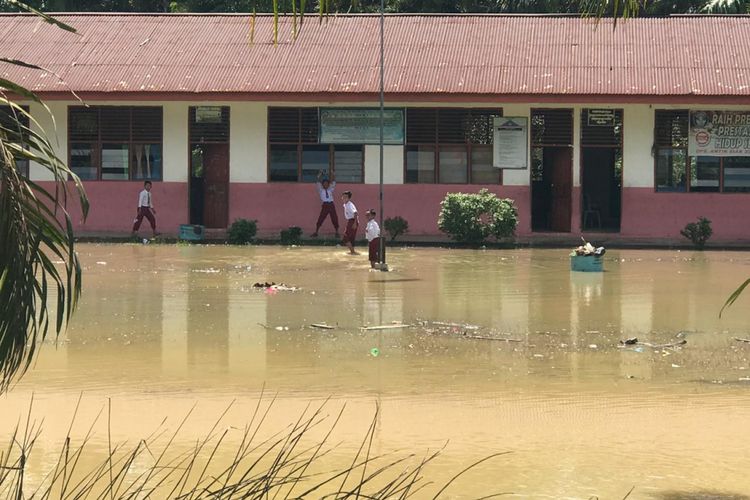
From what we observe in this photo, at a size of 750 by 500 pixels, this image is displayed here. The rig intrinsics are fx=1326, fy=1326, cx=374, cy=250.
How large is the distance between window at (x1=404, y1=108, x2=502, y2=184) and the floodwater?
7.36 m

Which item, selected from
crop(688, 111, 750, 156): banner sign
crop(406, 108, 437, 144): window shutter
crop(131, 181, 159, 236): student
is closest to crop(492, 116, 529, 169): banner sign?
crop(406, 108, 437, 144): window shutter

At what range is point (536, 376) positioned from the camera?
1205cm

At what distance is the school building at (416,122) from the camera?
27547 millimetres

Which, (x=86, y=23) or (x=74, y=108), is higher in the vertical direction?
(x=86, y=23)

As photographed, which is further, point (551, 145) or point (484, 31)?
point (484, 31)

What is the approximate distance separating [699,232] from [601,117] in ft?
10.6

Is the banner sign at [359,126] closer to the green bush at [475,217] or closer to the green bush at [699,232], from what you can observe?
the green bush at [475,217]

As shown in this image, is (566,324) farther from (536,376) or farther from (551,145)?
(551,145)

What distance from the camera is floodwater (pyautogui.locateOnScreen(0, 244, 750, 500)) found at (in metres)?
9.17

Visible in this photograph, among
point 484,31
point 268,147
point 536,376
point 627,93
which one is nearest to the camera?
point 536,376

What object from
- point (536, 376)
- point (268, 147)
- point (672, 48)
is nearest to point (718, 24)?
point (672, 48)

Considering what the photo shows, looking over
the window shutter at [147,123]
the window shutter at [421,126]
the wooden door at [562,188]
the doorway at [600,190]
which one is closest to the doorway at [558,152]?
the wooden door at [562,188]

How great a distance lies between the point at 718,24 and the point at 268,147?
1061cm

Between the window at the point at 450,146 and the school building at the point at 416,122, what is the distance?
0.10 feet
